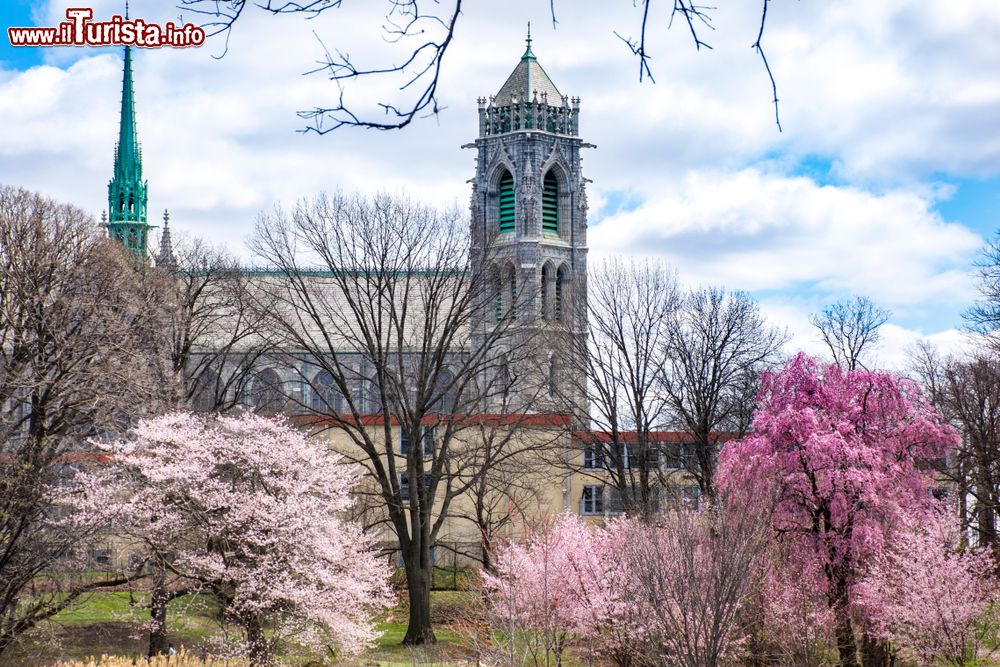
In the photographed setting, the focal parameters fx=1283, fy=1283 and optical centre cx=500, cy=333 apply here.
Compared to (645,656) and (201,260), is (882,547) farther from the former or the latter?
(201,260)

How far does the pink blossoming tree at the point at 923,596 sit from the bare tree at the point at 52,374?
16818 millimetres

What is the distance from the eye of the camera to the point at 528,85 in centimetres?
8781

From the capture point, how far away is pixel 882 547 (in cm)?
2734

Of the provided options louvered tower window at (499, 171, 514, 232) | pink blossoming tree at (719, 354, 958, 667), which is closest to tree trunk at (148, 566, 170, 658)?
pink blossoming tree at (719, 354, 958, 667)

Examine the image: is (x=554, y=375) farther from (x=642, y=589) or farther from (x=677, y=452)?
(x=642, y=589)

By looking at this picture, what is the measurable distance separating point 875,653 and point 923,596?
2.78 metres

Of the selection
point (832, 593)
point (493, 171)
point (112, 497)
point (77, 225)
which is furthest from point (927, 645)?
point (493, 171)

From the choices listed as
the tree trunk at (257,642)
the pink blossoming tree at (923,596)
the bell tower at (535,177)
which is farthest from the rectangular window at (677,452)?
the bell tower at (535,177)

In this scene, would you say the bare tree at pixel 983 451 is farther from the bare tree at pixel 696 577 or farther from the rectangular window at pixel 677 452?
the bare tree at pixel 696 577

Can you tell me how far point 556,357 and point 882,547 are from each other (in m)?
22.6

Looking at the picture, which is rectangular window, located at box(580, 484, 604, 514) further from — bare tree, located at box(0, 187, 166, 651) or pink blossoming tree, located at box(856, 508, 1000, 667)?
pink blossoming tree, located at box(856, 508, 1000, 667)

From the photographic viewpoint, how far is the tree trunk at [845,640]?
27703 mm

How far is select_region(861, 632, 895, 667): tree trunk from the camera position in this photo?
2761cm

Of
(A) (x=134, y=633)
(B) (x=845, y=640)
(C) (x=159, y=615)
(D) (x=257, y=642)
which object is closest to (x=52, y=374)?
(A) (x=134, y=633)
